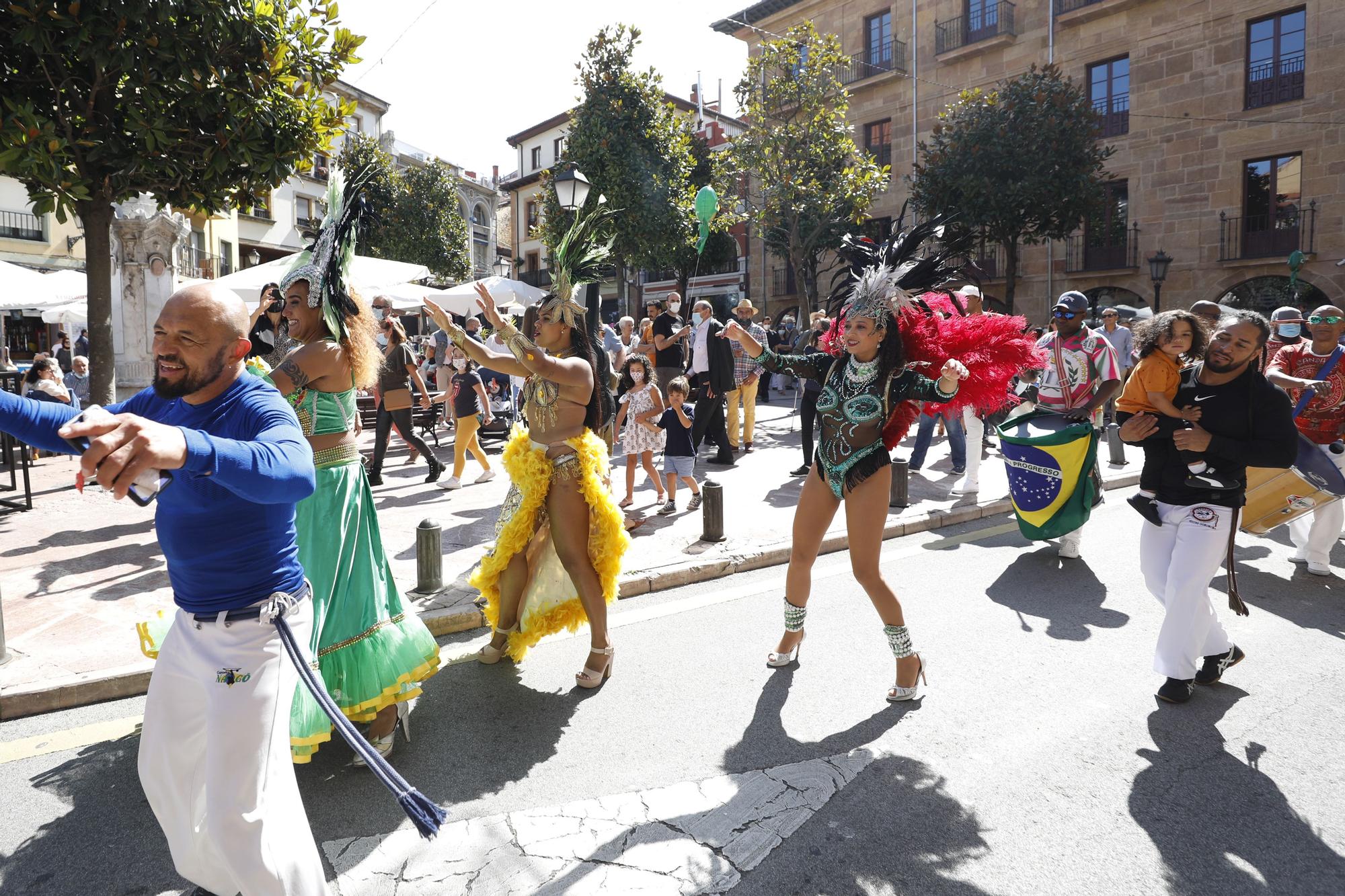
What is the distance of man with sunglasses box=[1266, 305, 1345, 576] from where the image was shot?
6.19 m

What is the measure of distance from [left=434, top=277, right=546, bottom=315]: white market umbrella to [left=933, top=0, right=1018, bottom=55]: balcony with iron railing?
16392 millimetres

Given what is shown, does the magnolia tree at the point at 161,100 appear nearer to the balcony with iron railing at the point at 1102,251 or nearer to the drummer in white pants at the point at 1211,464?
the drummer in white pants at the point at 1211,464

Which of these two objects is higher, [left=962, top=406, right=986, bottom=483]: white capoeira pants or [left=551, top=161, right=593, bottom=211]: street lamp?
[left=551, top=161, right=593, bottom=211]: street lamp

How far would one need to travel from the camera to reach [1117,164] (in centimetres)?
2298

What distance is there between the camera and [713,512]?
22.6 feet

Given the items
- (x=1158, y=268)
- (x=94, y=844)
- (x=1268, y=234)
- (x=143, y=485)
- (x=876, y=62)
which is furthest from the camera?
(x=876, y=62)

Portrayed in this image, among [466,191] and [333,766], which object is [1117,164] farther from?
[466,191]

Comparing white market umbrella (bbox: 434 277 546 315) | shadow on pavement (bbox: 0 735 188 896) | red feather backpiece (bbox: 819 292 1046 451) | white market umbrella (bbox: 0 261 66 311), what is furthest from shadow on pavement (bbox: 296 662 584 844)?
white market umbrella (bbox: 434 277 546 315)

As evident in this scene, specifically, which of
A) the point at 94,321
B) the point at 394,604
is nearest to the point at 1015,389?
the point at 394,604

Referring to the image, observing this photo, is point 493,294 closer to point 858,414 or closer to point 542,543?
point 542,543

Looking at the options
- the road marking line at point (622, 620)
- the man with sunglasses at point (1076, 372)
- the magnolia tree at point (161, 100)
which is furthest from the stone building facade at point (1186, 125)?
the road marking line at point (622, 620)

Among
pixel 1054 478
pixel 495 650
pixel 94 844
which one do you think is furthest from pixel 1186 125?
pixel 94 844

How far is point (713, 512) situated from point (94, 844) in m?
4.68

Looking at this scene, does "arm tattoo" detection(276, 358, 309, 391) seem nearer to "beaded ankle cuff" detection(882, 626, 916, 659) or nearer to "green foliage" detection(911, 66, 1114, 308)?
"beaded ankle cuff" detection(882, 626, 916, 659)
